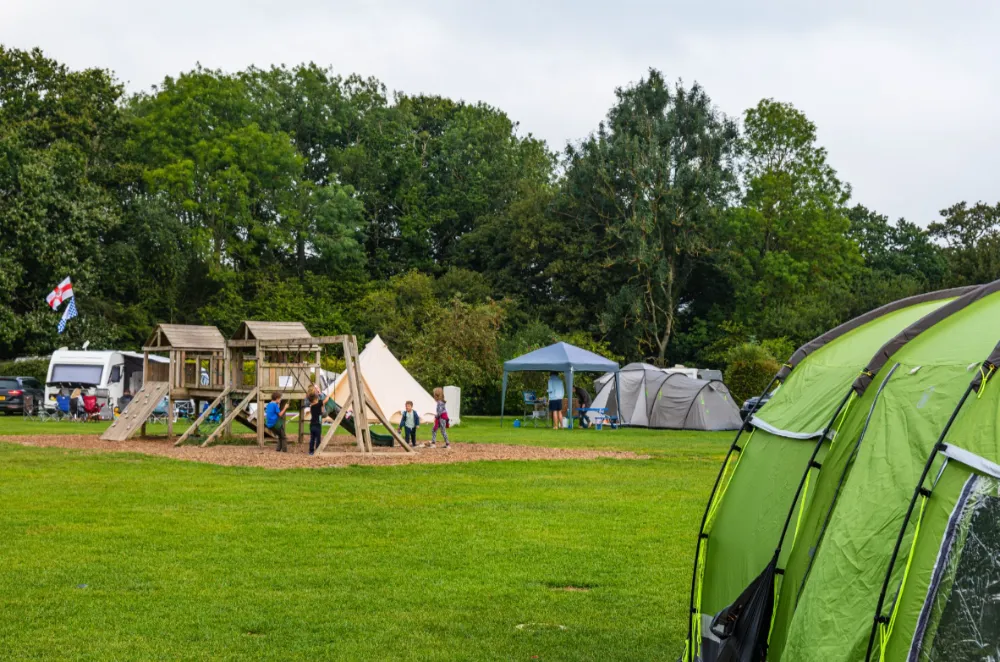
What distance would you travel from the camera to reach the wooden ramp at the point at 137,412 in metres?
25.6

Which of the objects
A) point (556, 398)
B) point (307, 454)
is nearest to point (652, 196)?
point (556, 398)

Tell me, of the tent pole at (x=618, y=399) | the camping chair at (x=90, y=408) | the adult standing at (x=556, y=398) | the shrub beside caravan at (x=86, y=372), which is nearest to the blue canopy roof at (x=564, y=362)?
the adult standing at (x=556, y=398)

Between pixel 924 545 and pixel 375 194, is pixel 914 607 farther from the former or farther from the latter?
pixel 375 194

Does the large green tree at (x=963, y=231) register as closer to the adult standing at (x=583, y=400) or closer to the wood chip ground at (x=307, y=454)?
the adult standing at (x=583, y=400)

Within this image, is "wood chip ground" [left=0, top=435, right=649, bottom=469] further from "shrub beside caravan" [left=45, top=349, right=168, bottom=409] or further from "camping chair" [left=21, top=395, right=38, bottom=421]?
"shrub beside caravan" [left=45, top=349, right=168, bottom=409]

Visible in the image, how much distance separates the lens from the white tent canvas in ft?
104

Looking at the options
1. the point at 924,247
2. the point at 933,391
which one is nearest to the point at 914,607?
the point at 933,391

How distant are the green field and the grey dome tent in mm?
17098

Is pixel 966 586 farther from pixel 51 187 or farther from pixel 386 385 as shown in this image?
pixel 51 187

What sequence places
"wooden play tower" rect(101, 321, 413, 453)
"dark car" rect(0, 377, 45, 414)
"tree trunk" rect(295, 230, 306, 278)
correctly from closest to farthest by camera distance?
"wooden play tower" rect(101, 321, 413, 453) < "dark car" rect(0, 377, 45, 414) < "tree trunk" rect(295, 230, 306, 278)

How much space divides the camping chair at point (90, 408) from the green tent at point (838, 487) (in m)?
32.1

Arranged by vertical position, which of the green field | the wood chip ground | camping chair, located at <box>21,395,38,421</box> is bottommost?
the green field

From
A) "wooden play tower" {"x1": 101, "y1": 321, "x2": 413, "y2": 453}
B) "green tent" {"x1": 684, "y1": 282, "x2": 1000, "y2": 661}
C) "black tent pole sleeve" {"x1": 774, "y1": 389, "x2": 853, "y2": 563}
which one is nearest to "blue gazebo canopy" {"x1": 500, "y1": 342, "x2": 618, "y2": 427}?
"wooden play tower" {"x1": 101, "y1": 321, "x2": 413, "y2": 453}

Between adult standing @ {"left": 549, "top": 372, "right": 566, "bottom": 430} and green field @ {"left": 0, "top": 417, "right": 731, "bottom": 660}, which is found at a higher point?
adult standing @ {"left": 549, "top": 372, "right": 566, "bottom": 430}
